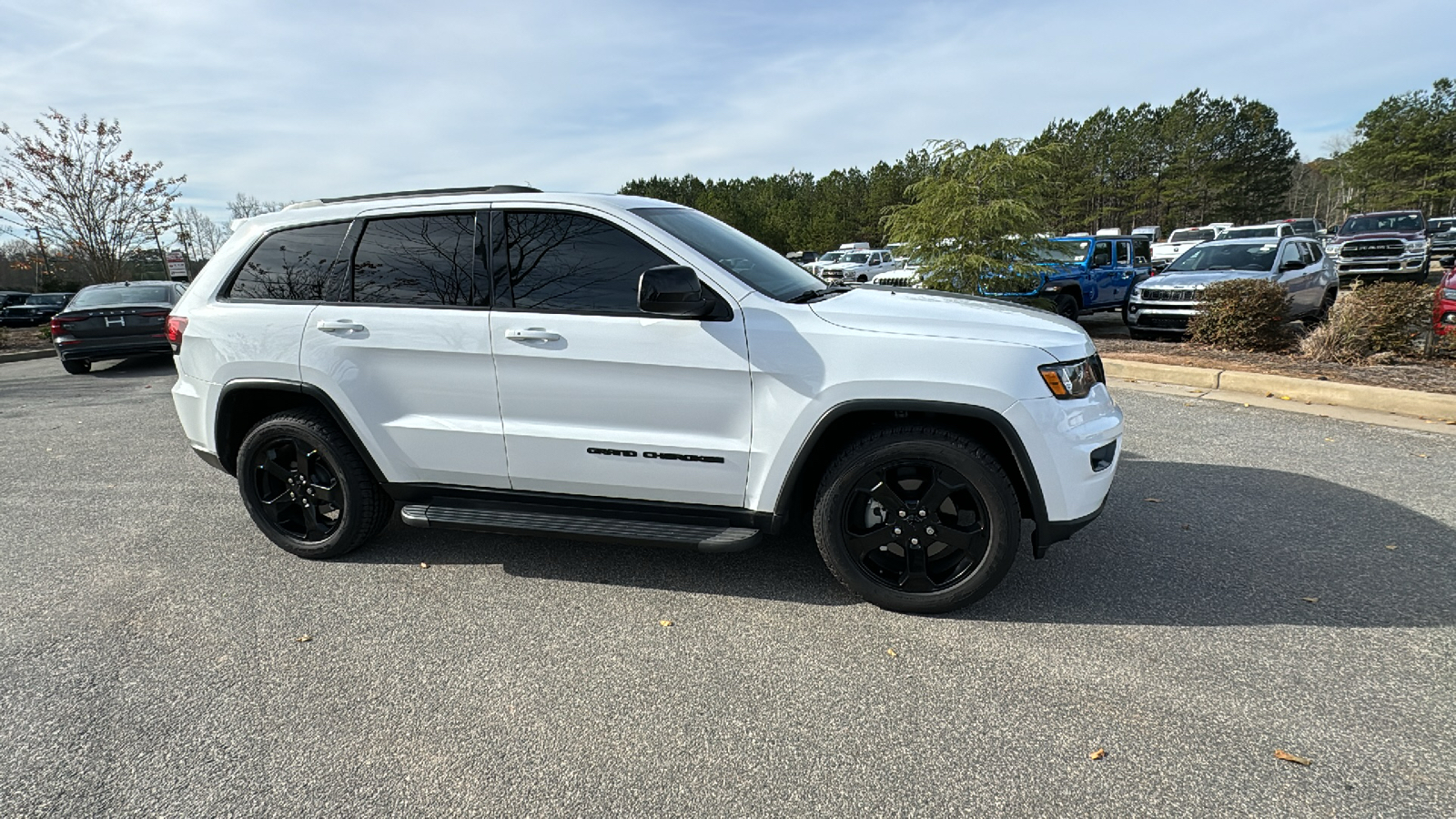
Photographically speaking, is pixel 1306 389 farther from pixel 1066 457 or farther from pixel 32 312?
pixel 32 312

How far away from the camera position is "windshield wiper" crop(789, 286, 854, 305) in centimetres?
333

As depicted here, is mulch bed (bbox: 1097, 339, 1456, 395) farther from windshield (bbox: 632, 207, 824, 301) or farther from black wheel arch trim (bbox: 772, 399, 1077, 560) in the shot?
windshield (bbox: 632, 207, 824, 301)

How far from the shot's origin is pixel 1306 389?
21.9 ft

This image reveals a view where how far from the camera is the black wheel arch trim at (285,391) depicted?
3684 mm

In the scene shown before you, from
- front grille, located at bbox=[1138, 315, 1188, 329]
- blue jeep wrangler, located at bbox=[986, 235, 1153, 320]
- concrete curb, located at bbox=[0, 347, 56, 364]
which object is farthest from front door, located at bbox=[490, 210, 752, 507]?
concrete curb, located at bbox=[0, 347, 56, 364]

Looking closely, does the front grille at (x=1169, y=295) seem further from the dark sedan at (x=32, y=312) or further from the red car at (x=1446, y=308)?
the dark sedan at (x=32, y=312)

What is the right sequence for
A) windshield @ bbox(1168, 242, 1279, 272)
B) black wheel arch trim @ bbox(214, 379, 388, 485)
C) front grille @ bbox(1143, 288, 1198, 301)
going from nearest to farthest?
black wheel arch trim @ bbox(214, 379, 388, 485) → front grille @ bbox(1143, 288, 1198, 301) → windshield @ bbox(1168, 242, 1279, 272)

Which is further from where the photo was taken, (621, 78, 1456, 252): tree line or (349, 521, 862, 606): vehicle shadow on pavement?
(621, 78, 1456, 252): tree line

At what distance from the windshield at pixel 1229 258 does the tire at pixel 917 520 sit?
35.8 ft

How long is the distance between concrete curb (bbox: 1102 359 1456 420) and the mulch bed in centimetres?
33

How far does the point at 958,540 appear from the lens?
123 inches

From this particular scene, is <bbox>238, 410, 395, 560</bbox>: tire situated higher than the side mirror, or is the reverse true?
the side mirror

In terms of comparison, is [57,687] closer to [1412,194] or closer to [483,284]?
[483,284]

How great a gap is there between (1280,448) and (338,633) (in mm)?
6078
